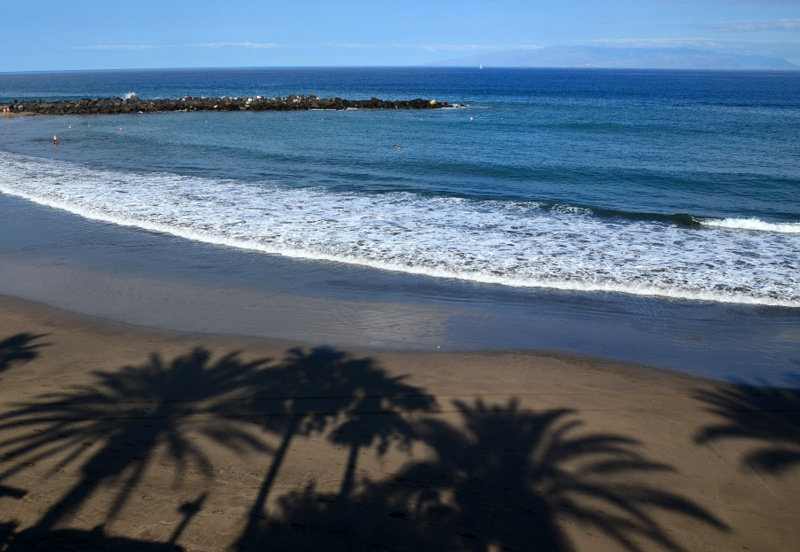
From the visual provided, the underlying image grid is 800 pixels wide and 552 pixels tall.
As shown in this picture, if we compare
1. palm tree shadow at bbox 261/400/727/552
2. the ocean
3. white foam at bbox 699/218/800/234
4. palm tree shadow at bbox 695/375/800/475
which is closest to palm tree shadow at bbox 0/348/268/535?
palm tree shadow at bbox 261/400/727/552

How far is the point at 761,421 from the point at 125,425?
263 inches

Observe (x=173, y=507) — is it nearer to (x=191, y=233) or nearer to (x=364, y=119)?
(x=191, y=233)

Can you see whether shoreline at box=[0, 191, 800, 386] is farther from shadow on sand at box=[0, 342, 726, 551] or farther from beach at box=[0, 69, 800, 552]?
shadow on sand at box=[0, 342, 726, 551]

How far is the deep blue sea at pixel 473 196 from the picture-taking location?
1223cm

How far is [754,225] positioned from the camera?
1589 centimetres

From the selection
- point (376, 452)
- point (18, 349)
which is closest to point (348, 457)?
point (376, 452)

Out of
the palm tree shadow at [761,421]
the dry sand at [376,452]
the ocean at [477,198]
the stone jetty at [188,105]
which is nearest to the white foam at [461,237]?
the ocean at [477,198]

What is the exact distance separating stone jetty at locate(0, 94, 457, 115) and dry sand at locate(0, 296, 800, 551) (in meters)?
52.4

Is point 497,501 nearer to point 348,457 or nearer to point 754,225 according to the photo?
point 348,457

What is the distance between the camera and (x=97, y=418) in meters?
6.35

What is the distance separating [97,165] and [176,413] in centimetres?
2160

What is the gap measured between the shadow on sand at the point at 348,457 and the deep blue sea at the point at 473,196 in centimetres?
499

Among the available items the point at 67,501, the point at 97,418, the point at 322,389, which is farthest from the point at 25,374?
the point at 322,389

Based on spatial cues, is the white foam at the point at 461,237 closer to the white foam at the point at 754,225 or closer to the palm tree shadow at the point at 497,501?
the white foam at the point at 754,225
